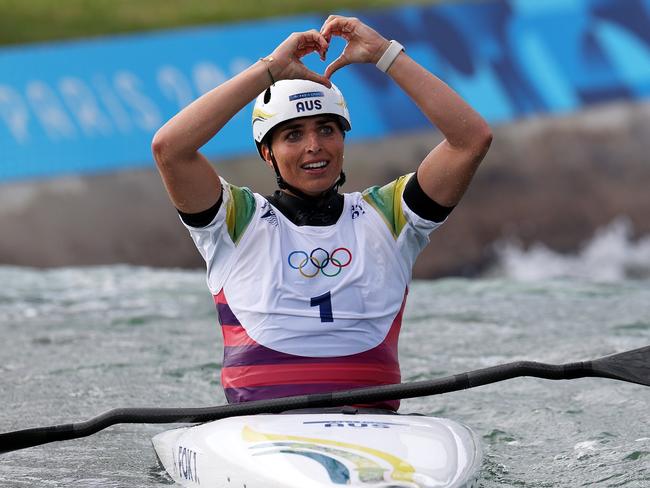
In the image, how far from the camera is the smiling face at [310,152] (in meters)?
4.62

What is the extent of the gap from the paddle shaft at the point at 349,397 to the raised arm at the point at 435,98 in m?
0.77

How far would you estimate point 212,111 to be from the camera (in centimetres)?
434

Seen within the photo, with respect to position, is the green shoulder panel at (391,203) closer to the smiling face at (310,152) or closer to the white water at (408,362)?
the smiling face at (310,152)

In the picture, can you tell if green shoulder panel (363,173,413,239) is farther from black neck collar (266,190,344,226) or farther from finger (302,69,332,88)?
finger (302,69,332,88)

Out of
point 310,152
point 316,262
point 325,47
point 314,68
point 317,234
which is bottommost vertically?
point 316,262

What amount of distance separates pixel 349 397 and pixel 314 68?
784 centimetres

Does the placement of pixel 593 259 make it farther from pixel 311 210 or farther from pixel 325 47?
pixel 325 47

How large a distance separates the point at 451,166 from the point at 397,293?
22.2 inches

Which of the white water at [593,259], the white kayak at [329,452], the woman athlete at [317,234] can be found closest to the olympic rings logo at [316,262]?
the woman athlete at [317,234]

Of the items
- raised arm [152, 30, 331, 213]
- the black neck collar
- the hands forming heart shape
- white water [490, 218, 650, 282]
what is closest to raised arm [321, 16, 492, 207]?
the hands forming heart shape

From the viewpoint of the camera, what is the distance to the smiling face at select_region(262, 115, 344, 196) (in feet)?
15.2

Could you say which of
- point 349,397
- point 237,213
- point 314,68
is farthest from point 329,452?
point 314,68

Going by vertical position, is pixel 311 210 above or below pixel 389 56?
below

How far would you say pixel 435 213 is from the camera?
468 centimetres
